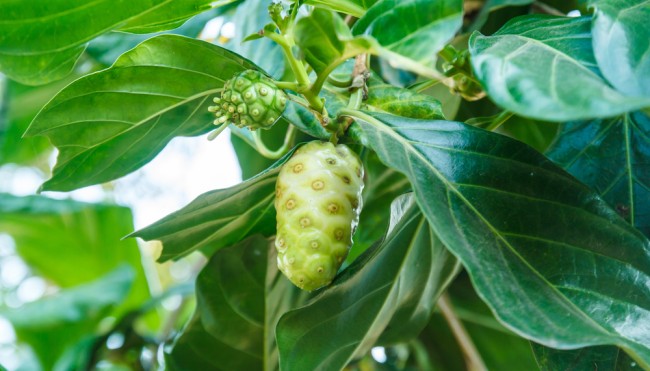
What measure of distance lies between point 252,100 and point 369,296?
257mm

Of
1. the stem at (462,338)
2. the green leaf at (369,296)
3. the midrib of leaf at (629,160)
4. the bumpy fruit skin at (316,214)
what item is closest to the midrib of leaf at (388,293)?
the green leaf at (369,296)

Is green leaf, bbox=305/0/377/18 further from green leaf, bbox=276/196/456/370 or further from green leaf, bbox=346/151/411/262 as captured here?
green leaf, bbox=346/151/411/262

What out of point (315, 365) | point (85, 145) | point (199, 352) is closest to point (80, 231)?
point (199, 352)

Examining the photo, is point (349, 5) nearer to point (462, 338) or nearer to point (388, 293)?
point (388, 293)

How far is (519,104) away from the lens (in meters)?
0.46

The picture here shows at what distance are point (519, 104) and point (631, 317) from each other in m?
0.22

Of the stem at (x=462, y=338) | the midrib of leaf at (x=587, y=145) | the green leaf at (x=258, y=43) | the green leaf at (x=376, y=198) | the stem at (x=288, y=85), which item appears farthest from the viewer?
the stem at (x=462, y=338)

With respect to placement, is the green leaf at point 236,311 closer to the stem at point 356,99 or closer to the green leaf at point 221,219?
the green leaf at point 221,219

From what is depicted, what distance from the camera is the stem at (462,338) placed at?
1.19 metres

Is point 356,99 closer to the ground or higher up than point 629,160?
higher up

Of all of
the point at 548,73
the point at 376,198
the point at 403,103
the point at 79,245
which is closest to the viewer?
the point at 548,73

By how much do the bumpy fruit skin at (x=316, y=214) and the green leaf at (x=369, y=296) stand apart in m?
0.07

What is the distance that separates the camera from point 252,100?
0.64m

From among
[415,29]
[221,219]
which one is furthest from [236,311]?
[415,29]
